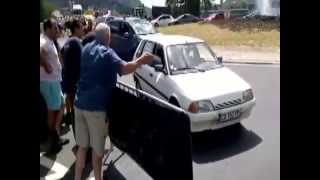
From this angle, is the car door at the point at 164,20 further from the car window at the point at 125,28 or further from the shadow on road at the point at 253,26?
the car window at the point at 125,28

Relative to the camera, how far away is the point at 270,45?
79.0ft

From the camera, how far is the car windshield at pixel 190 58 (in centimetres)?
769

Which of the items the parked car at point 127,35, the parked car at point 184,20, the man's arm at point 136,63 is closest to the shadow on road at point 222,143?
the man's arm at point 136,63

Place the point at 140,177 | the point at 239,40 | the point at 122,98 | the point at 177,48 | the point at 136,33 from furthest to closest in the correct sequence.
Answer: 1. the point at 239,40
2. the point at 136,33
3. the point at 177,48
4. the point at 140,177
5. the point at 122,98

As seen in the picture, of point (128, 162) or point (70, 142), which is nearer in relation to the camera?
point (128, 162)

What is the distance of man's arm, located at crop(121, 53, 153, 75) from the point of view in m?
4.14

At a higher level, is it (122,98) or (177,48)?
(177,48)

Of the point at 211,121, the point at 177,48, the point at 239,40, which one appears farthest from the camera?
the point at 239,40

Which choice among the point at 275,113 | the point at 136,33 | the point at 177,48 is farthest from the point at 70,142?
the point at 136,33

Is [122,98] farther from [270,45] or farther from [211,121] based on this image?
[270,45]

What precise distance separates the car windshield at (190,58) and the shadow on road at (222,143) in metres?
1.09

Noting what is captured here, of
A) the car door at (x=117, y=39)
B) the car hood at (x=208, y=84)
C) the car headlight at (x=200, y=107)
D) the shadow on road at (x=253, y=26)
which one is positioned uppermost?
the shadow on road at (x=253, y=26)
